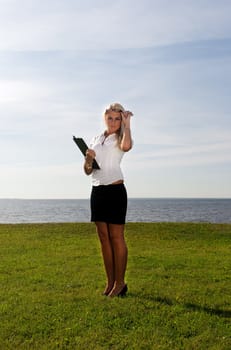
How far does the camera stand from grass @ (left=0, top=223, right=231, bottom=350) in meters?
5.18

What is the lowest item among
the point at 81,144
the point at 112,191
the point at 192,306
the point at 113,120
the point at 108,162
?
the point at 192,306

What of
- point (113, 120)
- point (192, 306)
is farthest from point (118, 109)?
point (192, 306)

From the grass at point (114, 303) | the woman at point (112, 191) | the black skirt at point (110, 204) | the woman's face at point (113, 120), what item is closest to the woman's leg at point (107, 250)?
the woman at point (112, 191)

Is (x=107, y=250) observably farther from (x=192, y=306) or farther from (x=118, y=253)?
(x=192, y=306)

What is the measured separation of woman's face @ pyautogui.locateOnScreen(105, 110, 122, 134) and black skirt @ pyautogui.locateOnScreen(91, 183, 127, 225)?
0.91m

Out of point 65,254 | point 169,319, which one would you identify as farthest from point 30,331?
point 65,254

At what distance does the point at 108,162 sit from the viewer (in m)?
6.95

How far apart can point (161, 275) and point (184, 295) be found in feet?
5.73

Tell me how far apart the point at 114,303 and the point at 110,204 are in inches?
56.1

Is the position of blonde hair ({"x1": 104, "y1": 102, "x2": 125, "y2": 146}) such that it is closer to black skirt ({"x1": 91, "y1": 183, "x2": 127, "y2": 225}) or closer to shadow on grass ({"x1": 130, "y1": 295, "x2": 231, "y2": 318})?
black skirt ({"x1": 91, "y1": 183, "x2": 127, "y2": 225})

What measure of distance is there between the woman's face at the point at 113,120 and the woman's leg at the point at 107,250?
4.86ft

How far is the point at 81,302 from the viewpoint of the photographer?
6680mm

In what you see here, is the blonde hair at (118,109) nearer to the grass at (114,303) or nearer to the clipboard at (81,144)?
the clipboard at (81,144)

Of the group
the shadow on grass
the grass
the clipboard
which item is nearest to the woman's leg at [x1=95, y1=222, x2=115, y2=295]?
the grass
